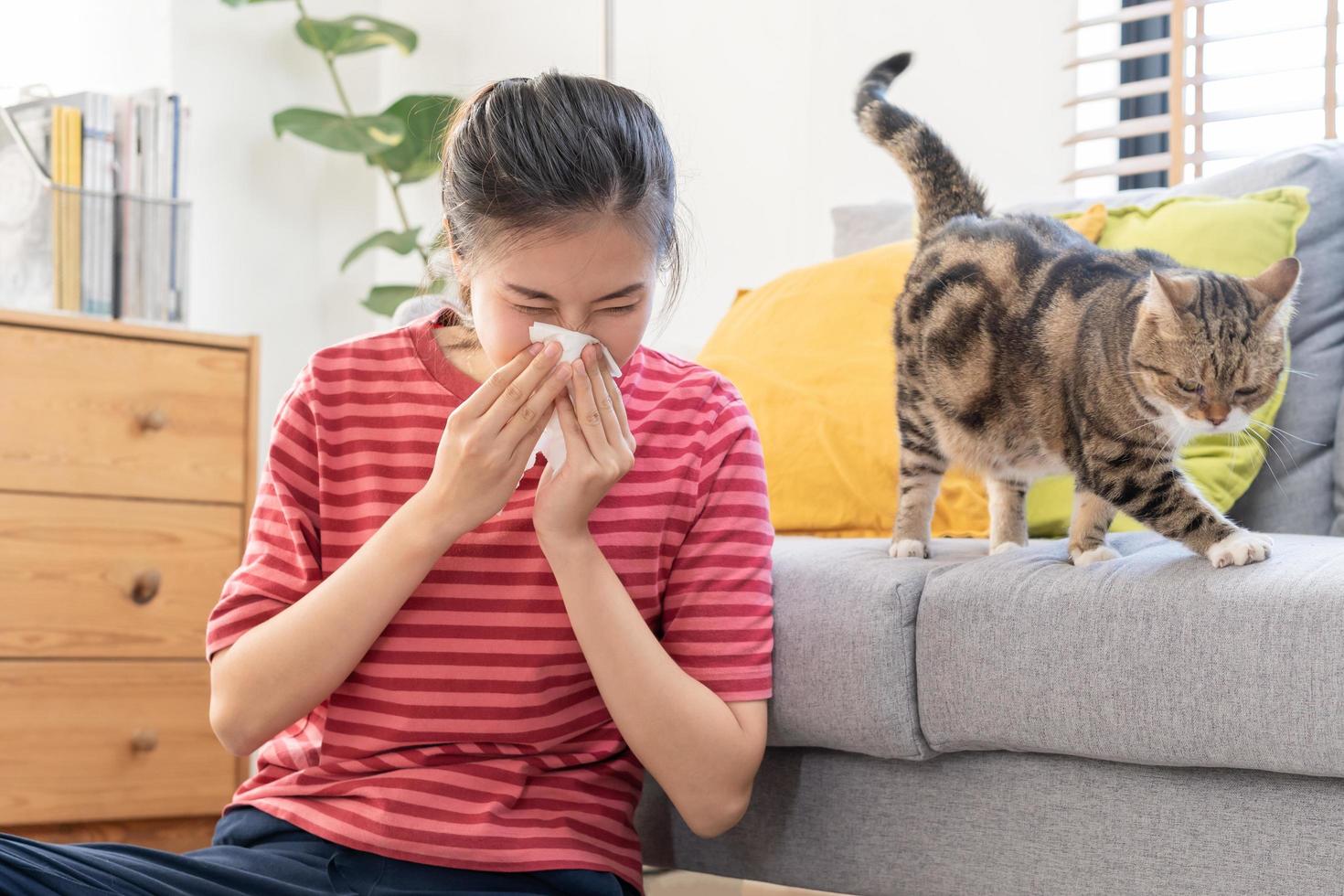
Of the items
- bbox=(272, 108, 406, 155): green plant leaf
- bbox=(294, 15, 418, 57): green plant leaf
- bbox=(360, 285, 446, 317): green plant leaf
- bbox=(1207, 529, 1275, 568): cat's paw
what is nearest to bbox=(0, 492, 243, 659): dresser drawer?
bbox=(360, 285, 446, 317): green plant leaf

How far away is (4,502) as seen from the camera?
213 cm

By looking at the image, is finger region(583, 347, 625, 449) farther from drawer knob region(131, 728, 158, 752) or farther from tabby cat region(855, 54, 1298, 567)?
drawer knob region(131, 728, 158, 752)

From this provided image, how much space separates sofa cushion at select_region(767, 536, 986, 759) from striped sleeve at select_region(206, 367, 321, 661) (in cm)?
44

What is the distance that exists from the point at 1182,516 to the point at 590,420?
55cm

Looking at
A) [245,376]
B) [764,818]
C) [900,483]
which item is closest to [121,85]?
[245,376]

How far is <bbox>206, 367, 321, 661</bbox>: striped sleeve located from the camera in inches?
42.6

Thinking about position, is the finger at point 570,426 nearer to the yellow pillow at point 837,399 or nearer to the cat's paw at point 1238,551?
the cat's paw at point 1238,551

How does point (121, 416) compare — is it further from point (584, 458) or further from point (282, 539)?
point (584, 458)

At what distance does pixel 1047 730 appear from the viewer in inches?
43.3

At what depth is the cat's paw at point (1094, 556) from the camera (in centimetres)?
122

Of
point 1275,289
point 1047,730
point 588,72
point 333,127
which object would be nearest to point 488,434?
point 1047,730

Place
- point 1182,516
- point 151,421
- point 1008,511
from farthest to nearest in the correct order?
1. point 151,421
2. point 1008,511
3. point 1182,516

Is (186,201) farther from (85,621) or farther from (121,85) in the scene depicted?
(85,621)

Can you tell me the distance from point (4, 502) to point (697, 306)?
1547 mm
